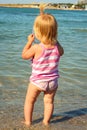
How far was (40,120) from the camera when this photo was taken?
471cm

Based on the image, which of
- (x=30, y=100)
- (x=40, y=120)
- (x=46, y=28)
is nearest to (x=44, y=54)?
(x=46, y=28)

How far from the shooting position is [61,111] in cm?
520

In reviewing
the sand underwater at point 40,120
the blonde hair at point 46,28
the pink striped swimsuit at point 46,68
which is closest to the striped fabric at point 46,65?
the pink striped swimsuit at point 46,68

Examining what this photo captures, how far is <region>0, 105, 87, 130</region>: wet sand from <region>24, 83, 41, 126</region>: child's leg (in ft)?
0.35

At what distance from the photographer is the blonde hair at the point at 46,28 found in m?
4.13

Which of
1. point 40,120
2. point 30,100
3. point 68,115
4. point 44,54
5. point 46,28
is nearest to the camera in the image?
point 46,28

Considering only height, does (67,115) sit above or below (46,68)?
below

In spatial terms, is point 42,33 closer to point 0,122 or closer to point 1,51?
point 0,122

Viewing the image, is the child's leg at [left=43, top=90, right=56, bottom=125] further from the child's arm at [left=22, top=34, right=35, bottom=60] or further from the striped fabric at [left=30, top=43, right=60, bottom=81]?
the child's arm at [left=22, top=34, right=35, bottom=60]

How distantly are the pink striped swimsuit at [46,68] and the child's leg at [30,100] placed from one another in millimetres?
88

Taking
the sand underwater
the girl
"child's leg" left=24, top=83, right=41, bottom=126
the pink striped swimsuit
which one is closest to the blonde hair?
the girl

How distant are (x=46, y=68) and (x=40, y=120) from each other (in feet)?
2.68

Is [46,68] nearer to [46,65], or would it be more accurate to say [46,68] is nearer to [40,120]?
[46,65]

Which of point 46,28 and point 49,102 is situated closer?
point 46,28
